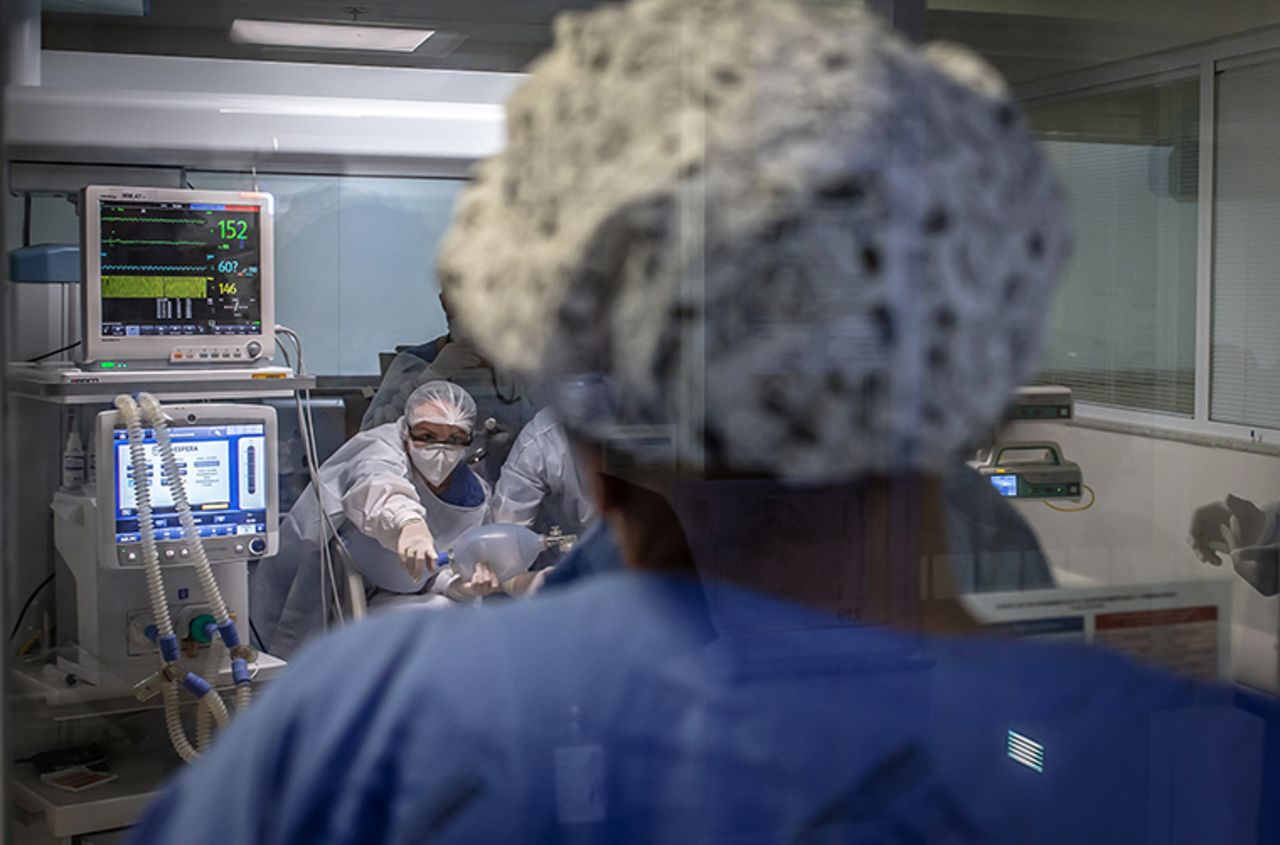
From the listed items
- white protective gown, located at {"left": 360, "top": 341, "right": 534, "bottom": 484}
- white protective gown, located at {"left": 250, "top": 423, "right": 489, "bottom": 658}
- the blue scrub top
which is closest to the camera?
the blue scrub top

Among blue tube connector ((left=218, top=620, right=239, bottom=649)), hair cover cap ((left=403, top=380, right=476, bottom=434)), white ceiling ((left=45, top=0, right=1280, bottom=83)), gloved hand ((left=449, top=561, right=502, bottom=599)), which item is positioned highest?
white ceiling ((left=45, top=0, right=1280, bottom=83))

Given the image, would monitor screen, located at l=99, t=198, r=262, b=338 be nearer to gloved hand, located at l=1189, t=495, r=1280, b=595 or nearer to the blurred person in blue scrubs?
the blurred person in blue scrubs

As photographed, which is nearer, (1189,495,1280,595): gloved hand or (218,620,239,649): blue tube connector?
(1189,495,1280,595): gloved hand

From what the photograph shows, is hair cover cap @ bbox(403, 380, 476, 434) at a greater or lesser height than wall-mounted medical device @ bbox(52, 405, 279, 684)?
greater

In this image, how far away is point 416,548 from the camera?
5.25ft

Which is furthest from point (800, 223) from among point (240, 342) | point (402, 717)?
point (240, 342)

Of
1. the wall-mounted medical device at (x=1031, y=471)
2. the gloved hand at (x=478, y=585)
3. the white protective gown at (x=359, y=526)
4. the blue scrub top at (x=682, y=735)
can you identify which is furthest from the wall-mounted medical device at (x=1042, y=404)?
the white protective gown at (x=359, y=526)

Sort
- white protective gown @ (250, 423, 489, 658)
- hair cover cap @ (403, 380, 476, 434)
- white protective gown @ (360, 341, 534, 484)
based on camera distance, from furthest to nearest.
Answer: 1. white protective gown @ (250, 423, 489, 658)
2. hair cover cap @ (403, 380, 476, 434)
3. white protective gown @ (360, 341, 534, 484)

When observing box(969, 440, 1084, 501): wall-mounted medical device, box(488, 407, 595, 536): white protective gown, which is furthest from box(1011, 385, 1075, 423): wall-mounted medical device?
box(488, 407, 595, 536): white protective gown

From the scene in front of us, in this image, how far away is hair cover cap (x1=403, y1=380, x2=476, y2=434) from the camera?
152 cm

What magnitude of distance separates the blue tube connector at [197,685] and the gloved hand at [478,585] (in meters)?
0.46

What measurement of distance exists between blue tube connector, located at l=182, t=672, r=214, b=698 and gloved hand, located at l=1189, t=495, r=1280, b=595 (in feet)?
4.13

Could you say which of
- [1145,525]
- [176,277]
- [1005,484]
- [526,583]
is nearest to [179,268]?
[176,277]

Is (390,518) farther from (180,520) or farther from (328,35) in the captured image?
(328,35)
